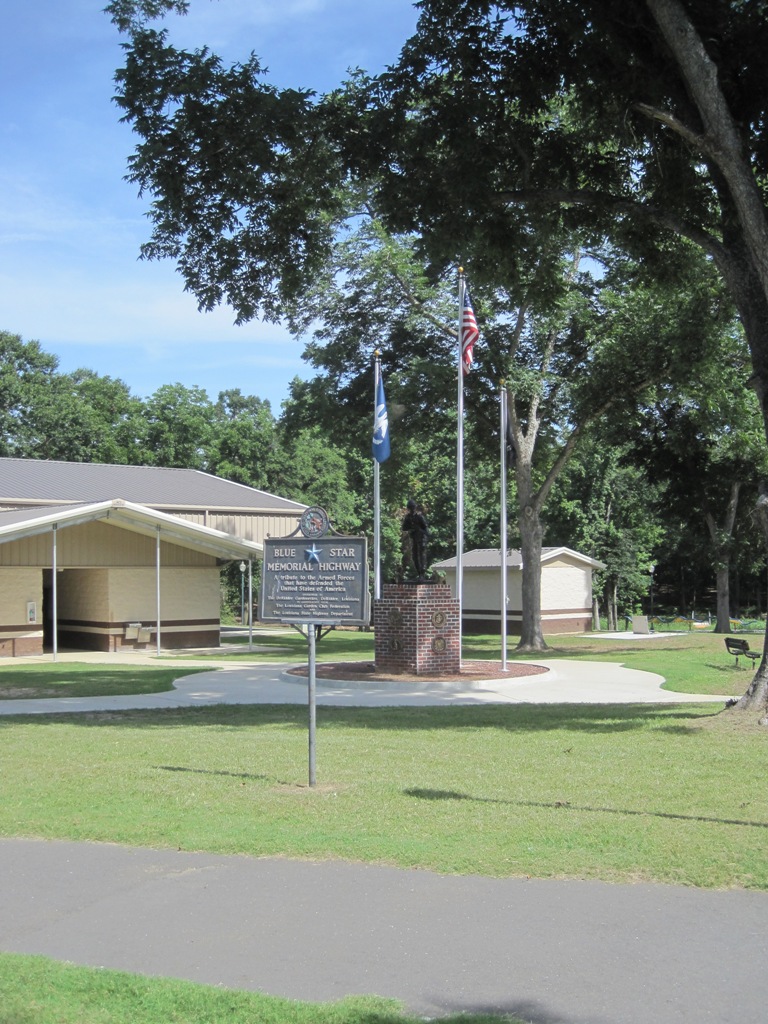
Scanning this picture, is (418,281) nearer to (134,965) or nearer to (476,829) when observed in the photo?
(476,829)

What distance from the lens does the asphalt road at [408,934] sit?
4.93 m

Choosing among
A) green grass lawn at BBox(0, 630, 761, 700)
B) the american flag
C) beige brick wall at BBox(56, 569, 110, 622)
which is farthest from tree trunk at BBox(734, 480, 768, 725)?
beige brick wall at BBox(56, 569, 110, 622)

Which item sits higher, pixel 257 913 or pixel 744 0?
pixel 744 0

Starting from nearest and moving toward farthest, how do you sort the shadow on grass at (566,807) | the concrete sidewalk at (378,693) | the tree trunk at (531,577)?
the shadow on grass at (566,807), the concrete sidewalk at (378,693), the tree trunk at (531,577)

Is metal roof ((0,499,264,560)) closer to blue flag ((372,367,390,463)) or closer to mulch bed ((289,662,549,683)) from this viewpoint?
mulch bed ((289,662,549,683))

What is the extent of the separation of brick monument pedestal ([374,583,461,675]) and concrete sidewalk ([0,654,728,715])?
1531 millimetres

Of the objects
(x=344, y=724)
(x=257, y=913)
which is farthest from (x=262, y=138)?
(x=257, y=913)

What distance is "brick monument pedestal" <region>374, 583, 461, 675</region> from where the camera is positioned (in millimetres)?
21656

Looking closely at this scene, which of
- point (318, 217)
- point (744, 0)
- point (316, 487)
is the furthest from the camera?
point (316, 487)

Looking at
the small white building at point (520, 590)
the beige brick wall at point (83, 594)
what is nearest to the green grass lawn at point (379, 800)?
the beige brick wall at point (83, 594)

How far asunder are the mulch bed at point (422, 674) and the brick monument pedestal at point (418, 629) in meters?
0.23

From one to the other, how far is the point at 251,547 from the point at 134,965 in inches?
Result: 1047

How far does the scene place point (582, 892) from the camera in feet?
21.3

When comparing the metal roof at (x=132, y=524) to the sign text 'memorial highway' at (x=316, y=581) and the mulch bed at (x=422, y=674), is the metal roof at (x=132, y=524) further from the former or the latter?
the sign text 'memorial highway' at (x=316, y=581)
